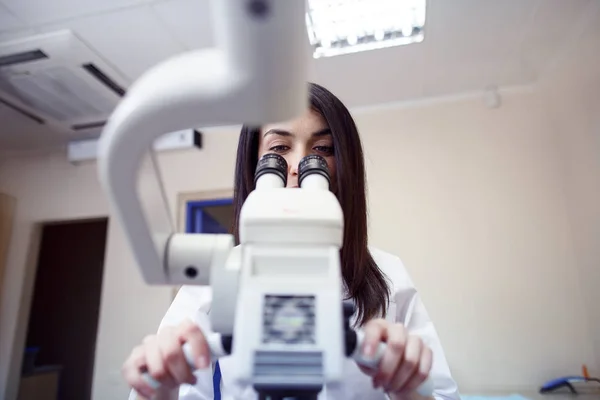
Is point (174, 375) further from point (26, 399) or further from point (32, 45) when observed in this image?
point (26, 399)

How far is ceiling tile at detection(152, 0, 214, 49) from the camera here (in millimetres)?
1500

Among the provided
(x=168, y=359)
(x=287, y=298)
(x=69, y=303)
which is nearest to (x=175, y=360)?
(x=168, y=359)

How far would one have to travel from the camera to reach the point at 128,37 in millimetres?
1689

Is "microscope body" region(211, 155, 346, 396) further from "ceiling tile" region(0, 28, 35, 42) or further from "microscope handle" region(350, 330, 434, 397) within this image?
"ceiling tile" region(0, 28, 35, 42)

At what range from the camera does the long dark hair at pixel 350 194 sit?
2.15 feet

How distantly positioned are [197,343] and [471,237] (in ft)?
6.10

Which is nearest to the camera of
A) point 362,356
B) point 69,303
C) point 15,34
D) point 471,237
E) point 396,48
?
point 362,356

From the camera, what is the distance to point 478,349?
1812 mm

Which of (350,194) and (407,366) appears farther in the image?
(350,194)

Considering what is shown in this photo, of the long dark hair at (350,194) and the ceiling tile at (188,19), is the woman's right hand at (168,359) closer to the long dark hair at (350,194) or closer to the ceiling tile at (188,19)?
the long dark hair at (350,194)

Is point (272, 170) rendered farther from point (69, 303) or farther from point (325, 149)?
point (69, 303)

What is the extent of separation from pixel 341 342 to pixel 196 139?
2.28 metres

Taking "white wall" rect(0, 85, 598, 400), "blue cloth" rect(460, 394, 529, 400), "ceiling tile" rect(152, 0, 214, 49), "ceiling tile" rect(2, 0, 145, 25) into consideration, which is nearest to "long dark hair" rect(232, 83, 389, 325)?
"ceiling tile" rect(152, 0, 214, 49)

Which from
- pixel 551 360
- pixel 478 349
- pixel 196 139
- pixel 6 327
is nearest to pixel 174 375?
pixel 478 349
